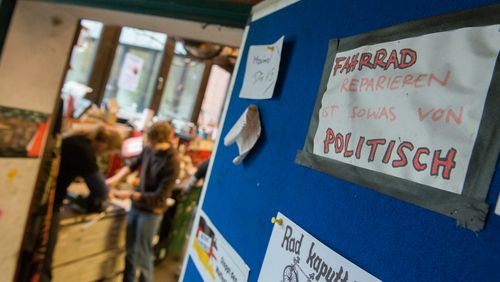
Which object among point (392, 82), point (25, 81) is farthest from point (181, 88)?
point (392, 82)

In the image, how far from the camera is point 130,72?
5.36 metres

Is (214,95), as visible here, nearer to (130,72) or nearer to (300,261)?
→ (130,72)

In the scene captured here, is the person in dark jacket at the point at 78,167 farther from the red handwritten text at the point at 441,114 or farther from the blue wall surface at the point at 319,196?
the red handwritten text at the point at 441,114

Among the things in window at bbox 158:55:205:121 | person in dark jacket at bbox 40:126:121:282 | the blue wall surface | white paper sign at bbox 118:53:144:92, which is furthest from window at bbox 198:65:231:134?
the blue wall surface

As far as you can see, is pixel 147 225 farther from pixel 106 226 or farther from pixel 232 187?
pixel 232 187

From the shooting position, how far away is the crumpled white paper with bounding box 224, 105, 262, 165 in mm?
991

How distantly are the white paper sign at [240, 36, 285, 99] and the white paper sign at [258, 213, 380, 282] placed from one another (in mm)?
380

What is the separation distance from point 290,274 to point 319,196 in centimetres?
18

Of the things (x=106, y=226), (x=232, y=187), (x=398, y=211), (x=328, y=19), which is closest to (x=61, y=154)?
(x=106, y=226)

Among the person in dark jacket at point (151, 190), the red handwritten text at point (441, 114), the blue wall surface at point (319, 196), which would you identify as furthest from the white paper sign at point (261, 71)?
the person in dark jacket at point (151, 190)

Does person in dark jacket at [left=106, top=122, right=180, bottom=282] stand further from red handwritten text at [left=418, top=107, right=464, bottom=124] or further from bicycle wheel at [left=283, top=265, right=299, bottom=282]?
red handwritten text at [left=418, top=107, right=464, bottom=124]

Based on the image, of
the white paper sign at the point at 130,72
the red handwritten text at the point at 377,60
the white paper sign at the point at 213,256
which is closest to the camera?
the red handwritten text at the point at 377,60

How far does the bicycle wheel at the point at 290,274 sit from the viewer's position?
0.72 metres

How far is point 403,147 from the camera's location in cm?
55
